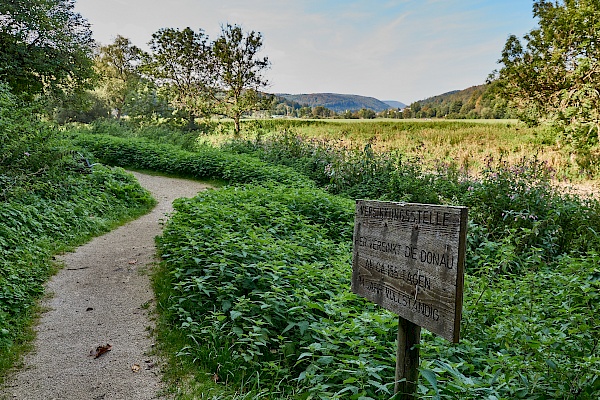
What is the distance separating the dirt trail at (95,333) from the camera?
318cm

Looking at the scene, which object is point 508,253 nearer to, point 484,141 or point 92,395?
point 92,395

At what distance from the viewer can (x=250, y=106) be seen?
24.5 m

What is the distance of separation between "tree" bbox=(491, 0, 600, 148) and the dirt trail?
15814 mm

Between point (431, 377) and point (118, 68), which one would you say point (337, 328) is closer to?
point (431, 377)

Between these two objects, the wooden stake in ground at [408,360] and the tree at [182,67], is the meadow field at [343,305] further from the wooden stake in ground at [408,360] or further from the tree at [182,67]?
the tree at [182,67]

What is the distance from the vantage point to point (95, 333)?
13.3ft

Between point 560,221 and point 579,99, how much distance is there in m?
11.8

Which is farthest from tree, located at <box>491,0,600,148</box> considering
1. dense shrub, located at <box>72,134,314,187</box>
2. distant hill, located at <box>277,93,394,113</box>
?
distant hill, located at <box>277,93,394,113</box>

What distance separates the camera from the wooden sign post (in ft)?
6.45

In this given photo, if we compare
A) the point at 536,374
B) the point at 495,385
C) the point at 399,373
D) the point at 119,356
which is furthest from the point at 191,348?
the point at 536,374

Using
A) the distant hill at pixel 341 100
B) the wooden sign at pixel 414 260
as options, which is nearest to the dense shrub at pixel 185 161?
the wooden sign at pixel 414 260

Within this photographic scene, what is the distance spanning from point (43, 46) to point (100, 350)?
1472cm

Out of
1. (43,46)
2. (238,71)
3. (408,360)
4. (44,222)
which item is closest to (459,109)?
(238,71)

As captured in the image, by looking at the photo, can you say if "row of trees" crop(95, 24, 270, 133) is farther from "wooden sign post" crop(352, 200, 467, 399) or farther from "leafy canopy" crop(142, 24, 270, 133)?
"wooden sign post" crop(352, 200, 467, 399)
